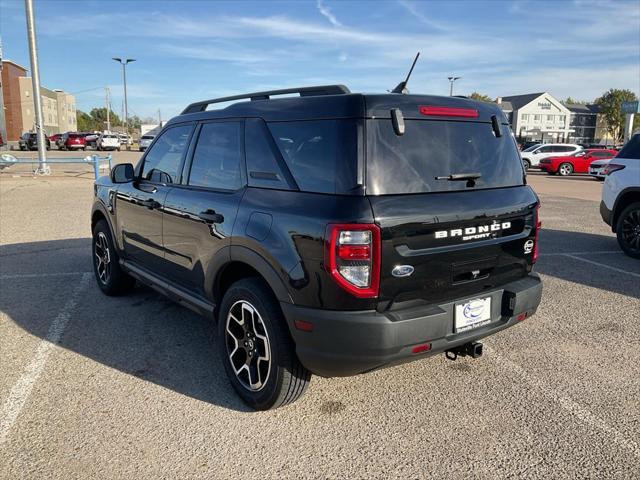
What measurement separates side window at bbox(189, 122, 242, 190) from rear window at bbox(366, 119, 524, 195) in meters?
1.03

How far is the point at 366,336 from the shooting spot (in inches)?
102

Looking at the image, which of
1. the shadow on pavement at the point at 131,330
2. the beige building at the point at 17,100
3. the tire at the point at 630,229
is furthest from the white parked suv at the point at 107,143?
the tire at the point at 630,229

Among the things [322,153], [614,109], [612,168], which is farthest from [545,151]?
[614,109]

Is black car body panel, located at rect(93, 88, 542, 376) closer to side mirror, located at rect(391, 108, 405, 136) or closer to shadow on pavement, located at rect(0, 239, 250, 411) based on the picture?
side mirror, located at rect(391, 108, 405, 136)

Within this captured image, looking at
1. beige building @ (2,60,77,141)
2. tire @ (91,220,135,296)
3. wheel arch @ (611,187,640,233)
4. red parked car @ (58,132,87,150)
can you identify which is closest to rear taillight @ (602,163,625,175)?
wheel arch @ (611,187,640,233)

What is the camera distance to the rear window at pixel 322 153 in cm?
264

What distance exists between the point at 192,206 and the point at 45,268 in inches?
154

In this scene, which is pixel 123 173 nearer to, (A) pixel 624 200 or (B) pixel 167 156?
(B) pixel 167 156

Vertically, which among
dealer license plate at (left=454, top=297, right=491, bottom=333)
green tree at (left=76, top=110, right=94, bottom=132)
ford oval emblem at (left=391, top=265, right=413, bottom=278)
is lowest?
dealer license plate at (left=454, top=297, right=491, bottom=333)

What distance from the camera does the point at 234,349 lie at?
10.9ft

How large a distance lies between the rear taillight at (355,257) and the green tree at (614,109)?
341 ft

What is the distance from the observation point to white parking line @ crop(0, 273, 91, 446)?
3063 millimetres

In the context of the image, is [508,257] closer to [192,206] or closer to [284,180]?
[284,180]

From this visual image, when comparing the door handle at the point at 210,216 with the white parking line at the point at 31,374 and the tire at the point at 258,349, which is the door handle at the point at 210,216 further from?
the white parking line at the point at 31,374
